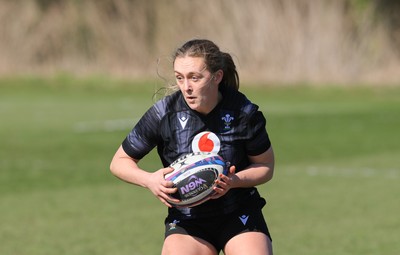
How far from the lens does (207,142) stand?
6508 millimetres

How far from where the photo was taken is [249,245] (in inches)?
253

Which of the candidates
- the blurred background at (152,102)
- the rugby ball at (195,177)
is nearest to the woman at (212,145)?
the rugby ball at (195,177)

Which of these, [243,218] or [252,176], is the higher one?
[252,176]

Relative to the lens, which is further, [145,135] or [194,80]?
[145,135]

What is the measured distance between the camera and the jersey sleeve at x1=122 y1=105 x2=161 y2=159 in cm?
658

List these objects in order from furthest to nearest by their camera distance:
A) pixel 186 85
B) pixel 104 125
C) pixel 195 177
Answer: pixel 104 125, pixel 186 85, pixel 195 177

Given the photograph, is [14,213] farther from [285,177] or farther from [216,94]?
[216,94]

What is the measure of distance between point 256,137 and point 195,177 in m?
0.59

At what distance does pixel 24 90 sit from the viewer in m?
30.8

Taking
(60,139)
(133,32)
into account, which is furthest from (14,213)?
(133,32)

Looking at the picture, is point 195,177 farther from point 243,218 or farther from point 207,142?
point 243,218

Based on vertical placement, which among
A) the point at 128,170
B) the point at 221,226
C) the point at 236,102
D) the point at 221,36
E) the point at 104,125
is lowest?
the point at 221,226

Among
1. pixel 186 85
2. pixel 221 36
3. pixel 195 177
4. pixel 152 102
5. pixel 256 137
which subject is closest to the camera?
pixel 195 177

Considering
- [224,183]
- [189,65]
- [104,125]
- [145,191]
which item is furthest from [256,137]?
[104,125]
